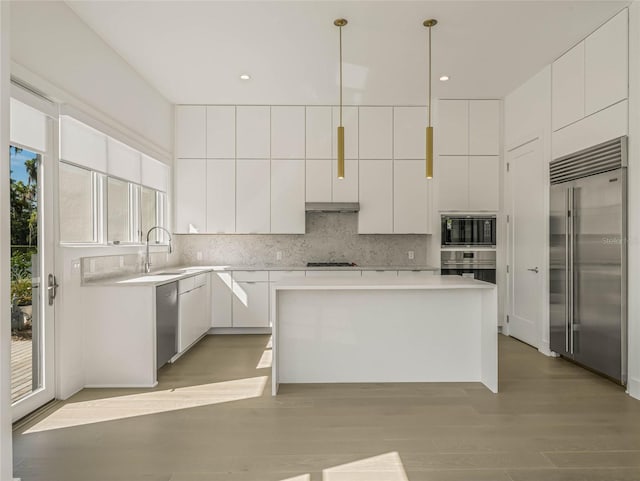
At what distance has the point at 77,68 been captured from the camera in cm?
319

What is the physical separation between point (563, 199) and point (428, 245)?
209 cm

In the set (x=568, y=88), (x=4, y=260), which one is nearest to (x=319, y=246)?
(x=568, y=88)

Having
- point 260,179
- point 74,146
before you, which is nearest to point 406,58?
point 260,179

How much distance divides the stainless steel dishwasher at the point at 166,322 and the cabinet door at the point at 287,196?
1880 millimetres

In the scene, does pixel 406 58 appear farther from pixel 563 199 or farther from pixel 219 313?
pixel 219 313

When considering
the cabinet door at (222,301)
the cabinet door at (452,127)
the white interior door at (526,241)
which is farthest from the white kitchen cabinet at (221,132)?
the white interior door at (526,241)

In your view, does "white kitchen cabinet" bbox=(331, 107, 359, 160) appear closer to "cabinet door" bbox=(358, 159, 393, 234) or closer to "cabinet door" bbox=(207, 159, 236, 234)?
"cabinet door" bbox=(358, 159, 393, 234)

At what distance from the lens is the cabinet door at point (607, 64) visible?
3.18m

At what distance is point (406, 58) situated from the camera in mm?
3982

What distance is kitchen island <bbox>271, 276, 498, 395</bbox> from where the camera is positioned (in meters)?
3.39

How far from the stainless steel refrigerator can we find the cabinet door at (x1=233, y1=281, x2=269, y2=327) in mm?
3250

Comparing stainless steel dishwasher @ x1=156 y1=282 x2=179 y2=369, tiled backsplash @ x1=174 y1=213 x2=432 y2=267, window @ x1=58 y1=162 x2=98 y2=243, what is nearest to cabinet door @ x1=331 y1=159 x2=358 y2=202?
tiled backsplash @ x1=174 y1=213 x2=432 y2=267

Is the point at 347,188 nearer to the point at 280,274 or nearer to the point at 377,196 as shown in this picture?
the point at 377,196

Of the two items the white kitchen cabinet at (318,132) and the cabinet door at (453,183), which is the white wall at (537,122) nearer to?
the cabinet door at (453,183)
